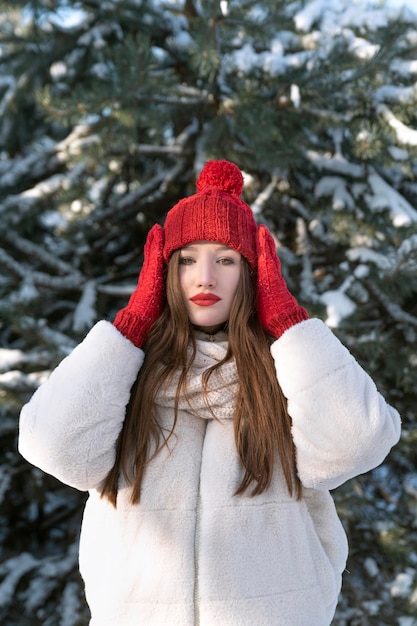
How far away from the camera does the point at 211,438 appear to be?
1312 millimetres

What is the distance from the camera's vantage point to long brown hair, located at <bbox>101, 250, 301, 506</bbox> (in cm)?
126

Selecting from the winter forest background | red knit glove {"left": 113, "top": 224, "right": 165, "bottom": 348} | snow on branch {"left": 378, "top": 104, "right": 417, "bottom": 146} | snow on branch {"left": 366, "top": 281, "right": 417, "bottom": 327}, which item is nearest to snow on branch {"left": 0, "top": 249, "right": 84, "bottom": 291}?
the winter forest background

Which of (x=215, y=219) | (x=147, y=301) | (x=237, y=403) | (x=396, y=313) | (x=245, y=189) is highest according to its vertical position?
(x=215, y=219)

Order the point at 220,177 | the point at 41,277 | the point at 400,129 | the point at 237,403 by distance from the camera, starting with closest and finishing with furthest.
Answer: the point at 237,403, the point at 220,177, the point at 400,129, the point at 41,277

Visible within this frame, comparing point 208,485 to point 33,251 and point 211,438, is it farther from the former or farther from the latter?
point 33,251

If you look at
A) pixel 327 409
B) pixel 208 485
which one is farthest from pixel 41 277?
pixel 327 409

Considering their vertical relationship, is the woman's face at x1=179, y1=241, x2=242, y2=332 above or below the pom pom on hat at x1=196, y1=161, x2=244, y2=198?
below

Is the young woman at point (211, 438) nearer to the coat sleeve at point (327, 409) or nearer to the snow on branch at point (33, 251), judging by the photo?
the coat sleeve at point (327, 409)

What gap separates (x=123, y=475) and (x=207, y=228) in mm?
615

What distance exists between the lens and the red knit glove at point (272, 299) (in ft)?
4.26

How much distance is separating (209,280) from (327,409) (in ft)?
1.32

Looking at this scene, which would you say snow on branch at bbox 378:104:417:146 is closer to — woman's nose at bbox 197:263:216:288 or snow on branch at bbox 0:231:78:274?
woman's nose at bbox 197:263:216:288

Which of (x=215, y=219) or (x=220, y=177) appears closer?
(x=215, y=219)

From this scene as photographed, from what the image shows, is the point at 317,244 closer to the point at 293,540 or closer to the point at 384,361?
the point at 384,361
